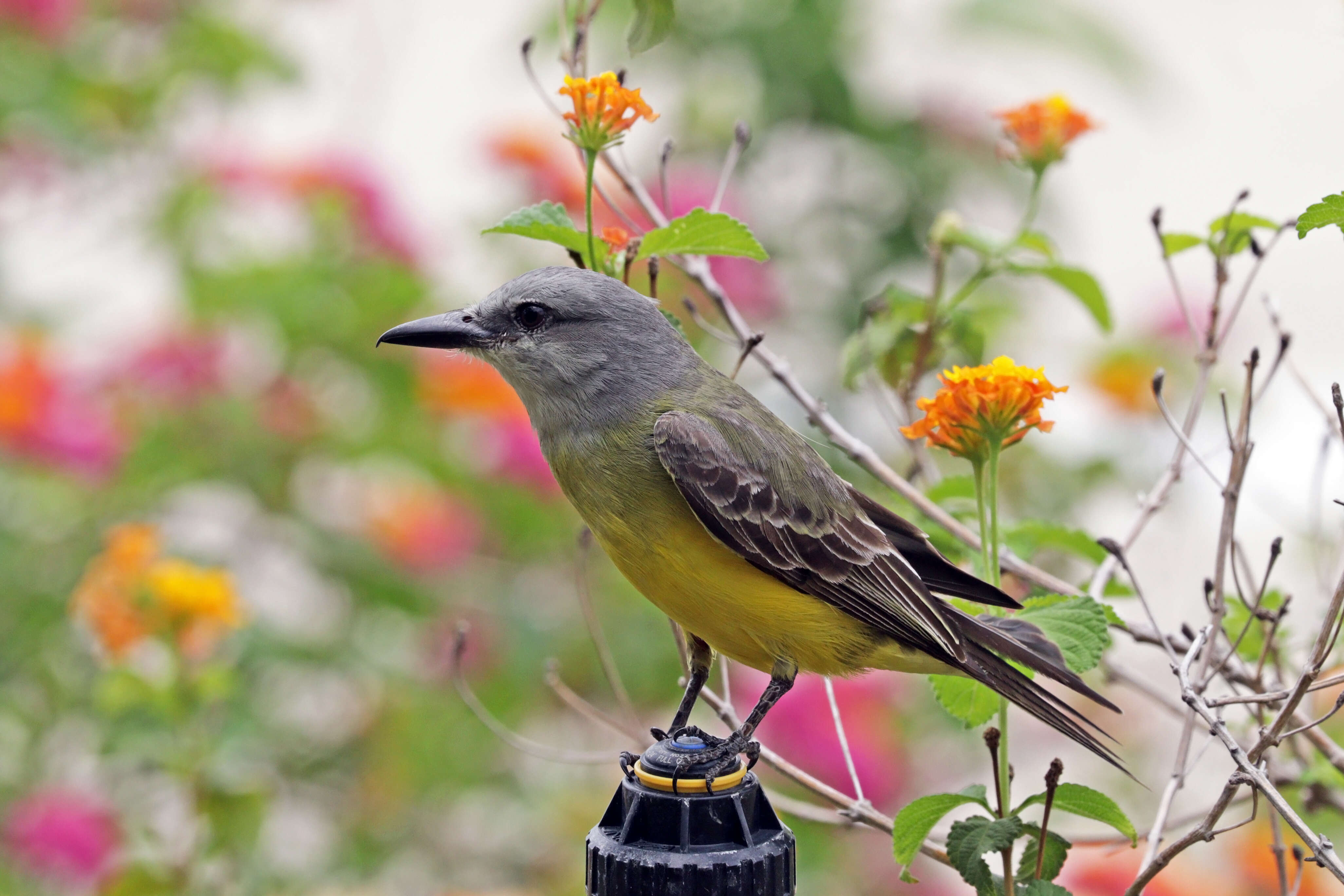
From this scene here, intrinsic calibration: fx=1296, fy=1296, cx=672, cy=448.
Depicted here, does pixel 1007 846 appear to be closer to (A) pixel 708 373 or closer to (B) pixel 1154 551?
(A) pixel 708 373

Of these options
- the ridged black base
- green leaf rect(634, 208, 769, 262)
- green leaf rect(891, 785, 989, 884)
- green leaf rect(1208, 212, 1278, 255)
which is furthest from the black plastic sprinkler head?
green leaf rect(1208, 212, 1278, 255)

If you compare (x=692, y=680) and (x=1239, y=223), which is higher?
(x=1239, y=223)

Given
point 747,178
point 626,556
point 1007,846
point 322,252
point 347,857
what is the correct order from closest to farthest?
point 1007,846 < point 626,556 < point 347,857 < point 322,252 < point 747,178

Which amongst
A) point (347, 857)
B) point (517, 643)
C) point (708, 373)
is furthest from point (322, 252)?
point (708, 373)

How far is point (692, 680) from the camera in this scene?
195 cm

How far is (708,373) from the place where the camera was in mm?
2188

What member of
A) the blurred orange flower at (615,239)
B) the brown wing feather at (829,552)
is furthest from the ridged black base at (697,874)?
the blurred orange flower at (615,239)

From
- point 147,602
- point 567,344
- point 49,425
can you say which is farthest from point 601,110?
point 49,425

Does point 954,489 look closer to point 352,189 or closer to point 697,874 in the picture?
point 697,874

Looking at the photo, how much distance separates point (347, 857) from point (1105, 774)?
8.50 ft

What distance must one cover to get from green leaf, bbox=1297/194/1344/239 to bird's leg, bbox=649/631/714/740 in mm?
972

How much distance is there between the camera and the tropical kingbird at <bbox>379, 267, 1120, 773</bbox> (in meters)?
1.88

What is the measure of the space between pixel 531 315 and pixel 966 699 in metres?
0.94

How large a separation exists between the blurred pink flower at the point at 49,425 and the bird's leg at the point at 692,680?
2249 mm
